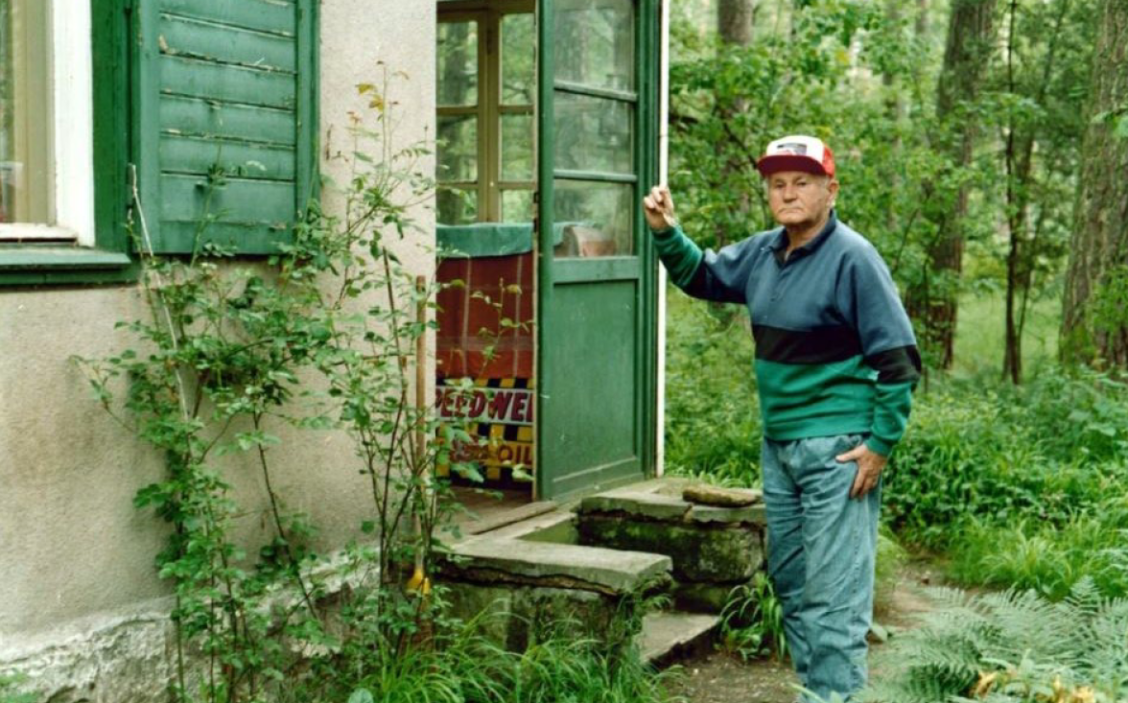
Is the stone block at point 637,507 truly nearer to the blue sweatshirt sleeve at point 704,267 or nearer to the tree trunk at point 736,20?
the blue sweatshirt sleeve at point 704,267

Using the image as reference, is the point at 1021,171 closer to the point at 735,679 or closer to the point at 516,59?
the point at 516,59

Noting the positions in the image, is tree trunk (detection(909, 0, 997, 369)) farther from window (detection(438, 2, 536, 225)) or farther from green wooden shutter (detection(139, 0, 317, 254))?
green wooden shutter (detection(139, 0, 317, 254))

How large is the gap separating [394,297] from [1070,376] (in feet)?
19.6

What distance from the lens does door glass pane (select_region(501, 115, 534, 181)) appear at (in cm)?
927

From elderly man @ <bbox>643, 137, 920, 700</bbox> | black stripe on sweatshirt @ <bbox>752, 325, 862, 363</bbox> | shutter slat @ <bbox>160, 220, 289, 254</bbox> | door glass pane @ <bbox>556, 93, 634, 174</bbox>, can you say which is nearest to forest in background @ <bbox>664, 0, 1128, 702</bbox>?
elderly man @ <bbox>643, 137, 920, 700</bbox>

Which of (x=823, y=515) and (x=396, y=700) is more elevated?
(x=823, y=515)

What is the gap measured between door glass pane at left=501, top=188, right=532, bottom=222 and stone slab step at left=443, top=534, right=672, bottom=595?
3552 mm

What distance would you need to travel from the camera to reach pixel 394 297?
18.9 feet

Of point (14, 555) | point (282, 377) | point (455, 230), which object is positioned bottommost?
point (14, 555)

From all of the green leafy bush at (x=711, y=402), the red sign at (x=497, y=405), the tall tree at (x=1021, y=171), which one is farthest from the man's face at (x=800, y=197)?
the tall tree at (x=1021, y=171)

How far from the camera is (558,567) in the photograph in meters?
5.71

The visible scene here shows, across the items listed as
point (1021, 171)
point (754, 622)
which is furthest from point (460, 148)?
point (1021, 171)

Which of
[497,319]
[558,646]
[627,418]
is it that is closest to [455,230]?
[497,319]

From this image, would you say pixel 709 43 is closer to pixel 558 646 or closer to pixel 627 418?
pixel 627 418
